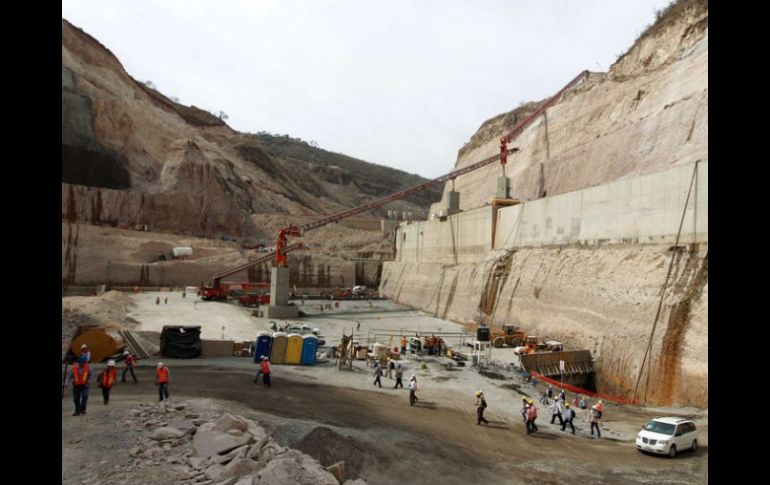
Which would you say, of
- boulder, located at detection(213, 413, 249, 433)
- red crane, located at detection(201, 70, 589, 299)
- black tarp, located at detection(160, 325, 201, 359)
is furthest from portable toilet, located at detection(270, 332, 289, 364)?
red crane, located at detection(201, 70, 589, 299)

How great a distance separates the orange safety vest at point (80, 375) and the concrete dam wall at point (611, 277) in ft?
64.0

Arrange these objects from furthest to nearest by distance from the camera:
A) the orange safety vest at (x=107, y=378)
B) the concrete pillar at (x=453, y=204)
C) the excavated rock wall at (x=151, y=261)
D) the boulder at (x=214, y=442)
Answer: the concrete pillar at (x=453, y=204), the excavated rock wall at (x=151, y=261), the orange safety vest at (x=107, y=378), the boulder at (x=214, y=442)

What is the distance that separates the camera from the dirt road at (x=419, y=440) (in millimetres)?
10438

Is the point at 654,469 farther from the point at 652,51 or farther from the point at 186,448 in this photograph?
the point at 652,51

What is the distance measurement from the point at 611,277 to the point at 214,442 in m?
21.6

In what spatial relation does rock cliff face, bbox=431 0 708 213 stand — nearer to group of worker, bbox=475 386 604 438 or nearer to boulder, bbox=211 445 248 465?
group of worker, bbox=475 386 604 438

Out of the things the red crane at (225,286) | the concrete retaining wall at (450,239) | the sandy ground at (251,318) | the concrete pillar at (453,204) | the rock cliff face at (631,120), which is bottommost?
the sandy ground at (251,318)

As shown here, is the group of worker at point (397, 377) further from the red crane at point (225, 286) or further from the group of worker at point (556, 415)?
the red crane at point (225, 286)

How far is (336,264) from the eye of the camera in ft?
185

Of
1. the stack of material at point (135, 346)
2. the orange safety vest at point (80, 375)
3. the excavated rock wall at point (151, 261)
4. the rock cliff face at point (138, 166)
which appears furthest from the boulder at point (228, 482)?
the rock cliff face at point (138, 166)

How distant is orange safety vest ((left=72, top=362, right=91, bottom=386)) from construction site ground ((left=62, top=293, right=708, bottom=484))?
775 millimetres

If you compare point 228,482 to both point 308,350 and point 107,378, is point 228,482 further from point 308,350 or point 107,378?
point 308,350

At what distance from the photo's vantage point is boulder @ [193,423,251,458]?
827cm
